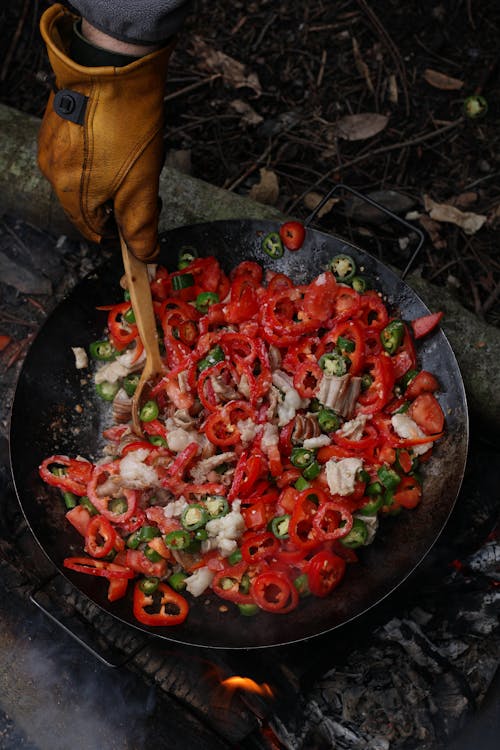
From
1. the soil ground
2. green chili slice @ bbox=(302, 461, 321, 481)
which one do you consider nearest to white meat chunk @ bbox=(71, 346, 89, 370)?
green chili slice @ bbox=(302, 461, 321, 481)

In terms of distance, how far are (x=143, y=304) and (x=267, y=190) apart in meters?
2.25

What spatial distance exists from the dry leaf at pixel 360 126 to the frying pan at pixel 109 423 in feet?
6.66

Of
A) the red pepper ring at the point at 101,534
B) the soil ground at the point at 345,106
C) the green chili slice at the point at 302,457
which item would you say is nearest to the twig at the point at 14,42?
the soil ground at the point at 345,106

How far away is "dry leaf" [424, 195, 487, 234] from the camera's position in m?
5.80

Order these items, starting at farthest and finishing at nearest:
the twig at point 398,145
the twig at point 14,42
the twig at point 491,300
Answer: the twig at point 14,42 → the twig at point 398,145 → the twig at point 491,300

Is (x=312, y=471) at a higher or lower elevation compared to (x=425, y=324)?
lower

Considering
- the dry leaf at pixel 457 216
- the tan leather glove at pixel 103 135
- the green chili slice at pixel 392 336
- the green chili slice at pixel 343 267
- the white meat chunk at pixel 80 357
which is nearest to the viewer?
the tan leather glove at pixel 103 135

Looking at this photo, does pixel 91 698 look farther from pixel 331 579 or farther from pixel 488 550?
pixel 488 550

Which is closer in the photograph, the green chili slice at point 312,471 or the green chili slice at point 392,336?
the green chili slice at point 312,471

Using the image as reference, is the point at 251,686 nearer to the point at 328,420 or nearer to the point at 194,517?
the point at 194,517

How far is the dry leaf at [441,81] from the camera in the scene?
629cm

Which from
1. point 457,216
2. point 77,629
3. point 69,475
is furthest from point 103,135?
point 457,216

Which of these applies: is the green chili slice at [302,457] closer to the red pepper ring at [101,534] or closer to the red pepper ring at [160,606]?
the red pepper ring at [160,606]

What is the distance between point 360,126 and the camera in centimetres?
627
